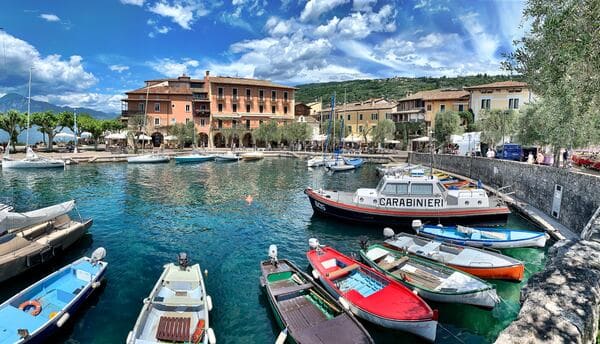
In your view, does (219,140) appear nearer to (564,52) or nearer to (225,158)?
(225,158)

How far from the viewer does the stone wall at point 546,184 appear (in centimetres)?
1653

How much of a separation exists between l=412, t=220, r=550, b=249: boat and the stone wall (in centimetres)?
246

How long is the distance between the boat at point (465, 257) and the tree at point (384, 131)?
5620cm

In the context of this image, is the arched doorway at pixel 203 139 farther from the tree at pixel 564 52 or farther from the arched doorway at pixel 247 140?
the tree at pixel 564 52

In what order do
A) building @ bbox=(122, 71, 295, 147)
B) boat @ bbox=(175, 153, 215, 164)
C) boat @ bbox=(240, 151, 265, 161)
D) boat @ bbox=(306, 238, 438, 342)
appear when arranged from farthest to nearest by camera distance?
1. building @ bbox=(122, 71, 295, 147)
2. boat @ bbox=(240, 151, 265, 161)
3. boat @ bbox=(175, 153, 215, 164)
4. boat @ bbox=(306, 238, 438, 342)

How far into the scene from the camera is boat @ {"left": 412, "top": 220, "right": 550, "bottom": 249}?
53.1 feet

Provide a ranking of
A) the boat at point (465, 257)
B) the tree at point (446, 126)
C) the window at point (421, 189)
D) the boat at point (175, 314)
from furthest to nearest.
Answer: the tree at point (446, 126)
the window at point (421, 189)
the boat at point (465, 257)
the boat at point (175, 314)

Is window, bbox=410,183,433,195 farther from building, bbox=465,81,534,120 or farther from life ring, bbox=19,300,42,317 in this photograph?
building, bbox=465,81,534,120

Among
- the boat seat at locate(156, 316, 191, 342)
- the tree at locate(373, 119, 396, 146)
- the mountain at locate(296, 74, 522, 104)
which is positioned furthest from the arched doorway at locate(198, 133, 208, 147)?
the boat seat at locate(156, 316, 191, 342)

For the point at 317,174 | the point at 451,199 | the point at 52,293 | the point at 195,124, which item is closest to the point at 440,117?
the point at 317,174

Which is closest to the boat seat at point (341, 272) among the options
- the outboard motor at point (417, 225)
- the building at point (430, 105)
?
the outboard motor at point (417, 225)

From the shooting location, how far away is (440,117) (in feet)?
194

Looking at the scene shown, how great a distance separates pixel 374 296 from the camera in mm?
10969

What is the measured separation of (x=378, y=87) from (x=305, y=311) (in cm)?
17218
